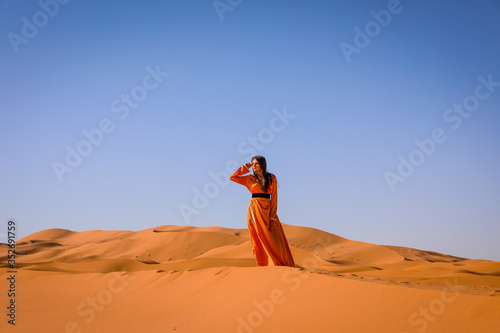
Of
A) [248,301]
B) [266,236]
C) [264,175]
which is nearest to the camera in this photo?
[248,301]

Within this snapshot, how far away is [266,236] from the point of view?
27.2ft

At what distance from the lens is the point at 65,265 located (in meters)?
15.2

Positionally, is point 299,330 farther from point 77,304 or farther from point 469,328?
point 77,304

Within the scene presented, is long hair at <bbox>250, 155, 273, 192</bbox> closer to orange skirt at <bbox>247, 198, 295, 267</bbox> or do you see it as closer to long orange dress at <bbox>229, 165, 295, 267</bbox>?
long orange dress at <bbox>229, 165, 295, 267</bbox>

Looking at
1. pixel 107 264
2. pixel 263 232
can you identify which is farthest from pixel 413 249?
pixel 263 232

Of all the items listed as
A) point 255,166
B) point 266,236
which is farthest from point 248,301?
point 255,166

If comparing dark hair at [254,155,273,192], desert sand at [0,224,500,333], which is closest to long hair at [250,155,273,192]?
dark hair at [254,155,273,192]

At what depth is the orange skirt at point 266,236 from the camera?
8.22m

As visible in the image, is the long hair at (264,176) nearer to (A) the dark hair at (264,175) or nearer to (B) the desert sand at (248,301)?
(A) the dark hair at (264,175)

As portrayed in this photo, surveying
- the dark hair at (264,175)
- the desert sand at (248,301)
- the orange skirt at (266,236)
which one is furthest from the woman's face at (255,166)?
the desert sand at (248,301)

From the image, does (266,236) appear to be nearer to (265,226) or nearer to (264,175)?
(265,226)

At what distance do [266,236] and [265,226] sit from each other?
0.20 m

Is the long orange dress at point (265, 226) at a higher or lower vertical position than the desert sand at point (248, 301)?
higher

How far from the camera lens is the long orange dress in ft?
27.0
